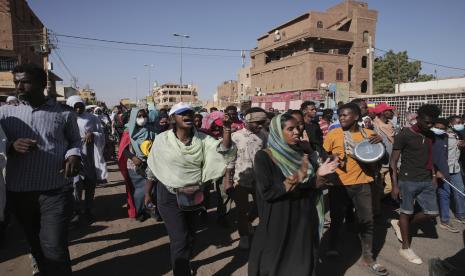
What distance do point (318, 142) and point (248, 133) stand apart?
1.77 meters

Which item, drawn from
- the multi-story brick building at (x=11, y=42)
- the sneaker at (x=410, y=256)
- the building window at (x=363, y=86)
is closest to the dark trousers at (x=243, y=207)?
the sneaker at (x=410, y=256)

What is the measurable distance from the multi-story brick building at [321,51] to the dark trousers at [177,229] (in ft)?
112

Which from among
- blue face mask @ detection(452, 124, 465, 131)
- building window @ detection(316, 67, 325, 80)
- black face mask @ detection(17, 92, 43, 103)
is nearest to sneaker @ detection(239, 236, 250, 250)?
black face mask @ detection(17, 92, 43, 103)

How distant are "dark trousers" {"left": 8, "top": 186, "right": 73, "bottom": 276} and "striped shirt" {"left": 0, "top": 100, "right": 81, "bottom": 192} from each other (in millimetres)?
74

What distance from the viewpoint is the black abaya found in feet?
8.38

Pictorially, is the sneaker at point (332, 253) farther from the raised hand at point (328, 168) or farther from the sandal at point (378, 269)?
the raised hand at point (328, 168)

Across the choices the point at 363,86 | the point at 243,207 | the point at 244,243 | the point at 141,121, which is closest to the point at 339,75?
the point at 363,86

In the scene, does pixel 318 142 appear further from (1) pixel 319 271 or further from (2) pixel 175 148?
(2) pixel 175 148

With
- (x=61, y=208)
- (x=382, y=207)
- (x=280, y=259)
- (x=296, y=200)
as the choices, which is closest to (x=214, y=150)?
(x=296, y=200)

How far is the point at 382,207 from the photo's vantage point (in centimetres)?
646

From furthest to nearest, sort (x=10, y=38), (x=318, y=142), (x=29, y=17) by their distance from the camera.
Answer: (x=29, y=17)
(x=10, y=38)
(x=318, y=142)

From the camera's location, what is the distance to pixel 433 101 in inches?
590

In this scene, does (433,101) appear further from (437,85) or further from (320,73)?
(320,73)

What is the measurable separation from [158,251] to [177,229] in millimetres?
1611
